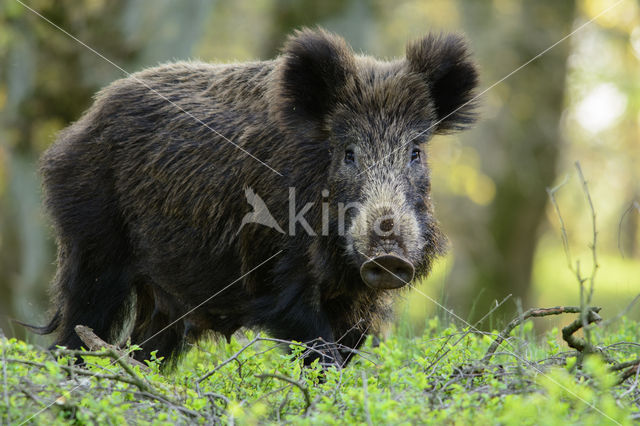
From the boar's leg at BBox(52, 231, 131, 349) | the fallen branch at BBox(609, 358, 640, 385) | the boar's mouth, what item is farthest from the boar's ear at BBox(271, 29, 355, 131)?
the fallen branch at BBox(609, 358, 640, 385)

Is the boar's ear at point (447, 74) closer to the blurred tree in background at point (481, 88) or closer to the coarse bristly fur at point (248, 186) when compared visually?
the coarse bristly fur at point (248, 186)

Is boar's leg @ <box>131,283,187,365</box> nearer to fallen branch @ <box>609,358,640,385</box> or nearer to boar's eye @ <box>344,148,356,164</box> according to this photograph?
boar's eye @ <box>344,148,356,164</box>

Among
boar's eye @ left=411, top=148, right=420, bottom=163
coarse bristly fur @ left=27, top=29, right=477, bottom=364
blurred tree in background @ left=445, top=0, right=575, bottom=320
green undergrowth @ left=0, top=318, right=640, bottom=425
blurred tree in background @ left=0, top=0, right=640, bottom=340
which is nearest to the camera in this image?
green undergrowth @ left=0, top=318, right=640, bottom=425

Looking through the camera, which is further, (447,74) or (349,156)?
(447,74)

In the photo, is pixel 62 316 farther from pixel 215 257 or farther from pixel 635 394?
pixel 635 394

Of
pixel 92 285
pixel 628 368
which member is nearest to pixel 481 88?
pixel 92 285

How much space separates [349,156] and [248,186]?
736 millimetres

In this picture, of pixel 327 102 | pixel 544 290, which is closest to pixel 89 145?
pixel 327 102

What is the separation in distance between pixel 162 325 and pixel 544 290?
17621 millimetres

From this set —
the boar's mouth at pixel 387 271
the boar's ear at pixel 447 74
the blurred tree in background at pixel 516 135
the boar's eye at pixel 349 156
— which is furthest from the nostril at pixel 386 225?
the blurred tree in background at pixel 516 135

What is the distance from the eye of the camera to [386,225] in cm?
448

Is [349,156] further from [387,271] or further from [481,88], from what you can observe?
[481,88]

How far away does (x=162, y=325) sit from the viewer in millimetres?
6199

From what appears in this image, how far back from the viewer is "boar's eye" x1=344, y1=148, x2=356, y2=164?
5008 mm
